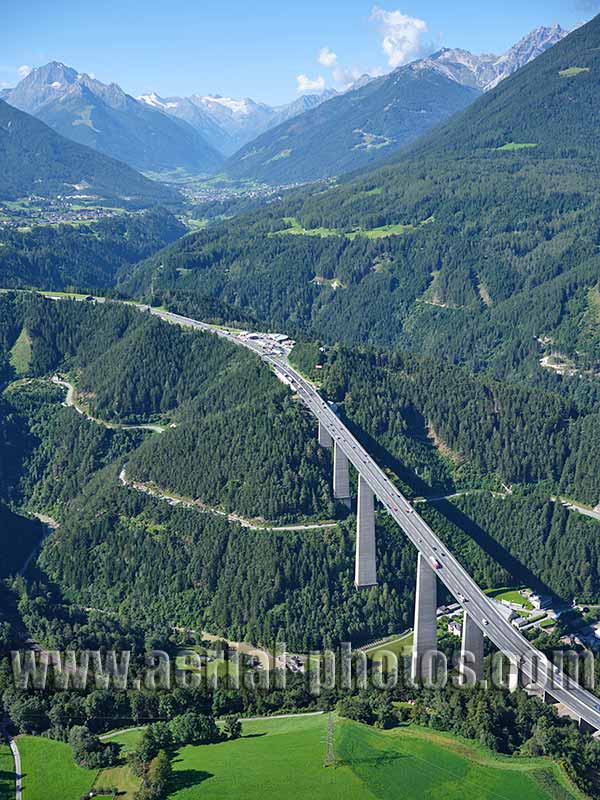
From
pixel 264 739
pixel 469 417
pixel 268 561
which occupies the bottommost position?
pixel 264 739

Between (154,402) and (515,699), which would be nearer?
(515,699)

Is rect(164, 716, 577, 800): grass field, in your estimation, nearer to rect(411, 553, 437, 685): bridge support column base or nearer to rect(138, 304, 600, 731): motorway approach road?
rect(138, 304, 600, 731): motorway approach road

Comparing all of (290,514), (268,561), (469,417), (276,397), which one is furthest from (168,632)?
(469,417)

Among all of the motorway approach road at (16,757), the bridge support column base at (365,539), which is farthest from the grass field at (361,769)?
the bridge support column base at (365,539)

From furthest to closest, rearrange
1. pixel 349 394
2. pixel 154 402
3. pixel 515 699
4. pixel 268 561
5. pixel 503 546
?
1. pixel 154 402
2. pixel 349 394
3. pixel 503 546
4. pixel 268 561
5. pixel 515 699

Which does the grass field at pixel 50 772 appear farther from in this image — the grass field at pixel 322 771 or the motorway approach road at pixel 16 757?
the motorway approach road at pixel 16 757

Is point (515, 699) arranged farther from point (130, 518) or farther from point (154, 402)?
point (154, 402)

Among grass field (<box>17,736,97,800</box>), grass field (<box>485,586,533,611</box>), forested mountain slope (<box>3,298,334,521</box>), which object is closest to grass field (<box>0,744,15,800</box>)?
grass field (<box>17,736,97,800</box>)
